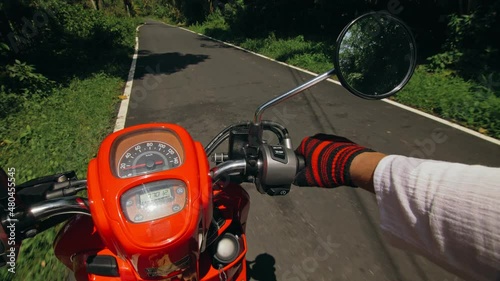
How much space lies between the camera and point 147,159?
1.08 m

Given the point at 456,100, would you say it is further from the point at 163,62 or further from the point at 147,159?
the point at 163,62

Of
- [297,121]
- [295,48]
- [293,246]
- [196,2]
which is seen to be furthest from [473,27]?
[196,2]

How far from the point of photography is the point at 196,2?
3641cm

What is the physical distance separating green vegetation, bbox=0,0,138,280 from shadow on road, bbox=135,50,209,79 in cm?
62

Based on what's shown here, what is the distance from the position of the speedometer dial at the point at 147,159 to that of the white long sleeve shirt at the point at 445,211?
0.71 metres

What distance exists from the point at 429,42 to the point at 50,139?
1198 centimetres

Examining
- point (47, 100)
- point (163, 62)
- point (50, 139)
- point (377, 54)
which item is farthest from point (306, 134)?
point (163, 62)

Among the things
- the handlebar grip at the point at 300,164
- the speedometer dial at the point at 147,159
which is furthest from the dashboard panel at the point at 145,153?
the handlebar grip at the point at 300,164

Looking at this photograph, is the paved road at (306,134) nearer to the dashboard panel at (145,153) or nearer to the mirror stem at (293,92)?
the mirror stem at (293,92)

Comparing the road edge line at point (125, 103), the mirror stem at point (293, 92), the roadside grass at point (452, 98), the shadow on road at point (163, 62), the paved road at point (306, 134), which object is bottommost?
the shadow on road at point (163, 62)

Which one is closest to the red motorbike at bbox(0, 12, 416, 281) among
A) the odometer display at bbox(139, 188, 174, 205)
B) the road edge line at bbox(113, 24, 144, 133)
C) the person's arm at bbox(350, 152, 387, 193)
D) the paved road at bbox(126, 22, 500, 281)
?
the odometer display at bbox(139, 188, 174, 205)

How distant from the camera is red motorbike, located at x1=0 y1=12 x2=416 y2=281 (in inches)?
38.0

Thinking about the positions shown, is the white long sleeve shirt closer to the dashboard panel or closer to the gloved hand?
the gloved hand

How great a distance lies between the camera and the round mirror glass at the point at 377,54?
62.4 inches
